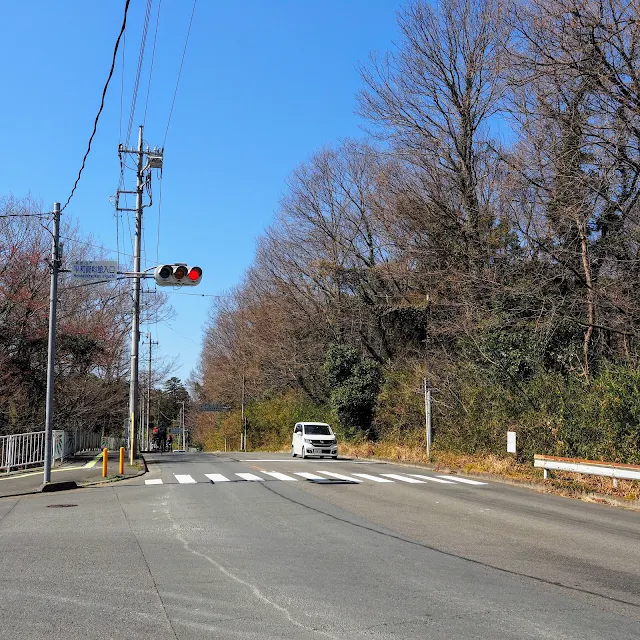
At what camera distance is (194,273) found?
17391 mm

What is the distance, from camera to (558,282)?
2619 cm

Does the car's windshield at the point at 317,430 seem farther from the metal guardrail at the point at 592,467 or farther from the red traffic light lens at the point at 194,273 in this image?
the red traffic light lens at the point at 194,273

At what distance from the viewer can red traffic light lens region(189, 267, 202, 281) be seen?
1733 cm

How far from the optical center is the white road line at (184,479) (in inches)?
762

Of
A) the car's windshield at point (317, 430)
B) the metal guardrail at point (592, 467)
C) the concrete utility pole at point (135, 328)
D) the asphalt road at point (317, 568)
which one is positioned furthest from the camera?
the car's windshield at point (317, 430)

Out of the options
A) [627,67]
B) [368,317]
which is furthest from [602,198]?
[368,317]

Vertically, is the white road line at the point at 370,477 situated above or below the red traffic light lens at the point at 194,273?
below

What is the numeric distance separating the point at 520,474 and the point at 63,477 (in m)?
13.7

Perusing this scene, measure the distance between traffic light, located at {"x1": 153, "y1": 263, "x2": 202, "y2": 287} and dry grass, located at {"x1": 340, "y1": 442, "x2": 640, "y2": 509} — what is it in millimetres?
10689

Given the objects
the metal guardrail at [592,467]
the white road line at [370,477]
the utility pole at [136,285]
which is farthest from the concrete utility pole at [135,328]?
the metal guardrail at [592,467]

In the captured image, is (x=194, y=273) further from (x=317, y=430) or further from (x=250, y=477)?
(x=317, y=430)

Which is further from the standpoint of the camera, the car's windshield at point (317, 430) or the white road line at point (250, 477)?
the car's windshield at point (317, 430)

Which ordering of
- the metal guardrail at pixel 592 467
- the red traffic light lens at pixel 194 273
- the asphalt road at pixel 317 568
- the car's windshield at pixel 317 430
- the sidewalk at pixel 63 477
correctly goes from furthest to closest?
the car's windshield at pixel 317 430 → the sidewalk at pixel 63 477 → the red traffic light lens at pixel 194 273 → the metal guardrail at pixel 592 467 → the asphalt road at pixel 317 568

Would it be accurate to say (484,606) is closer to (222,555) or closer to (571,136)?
(222,555)
